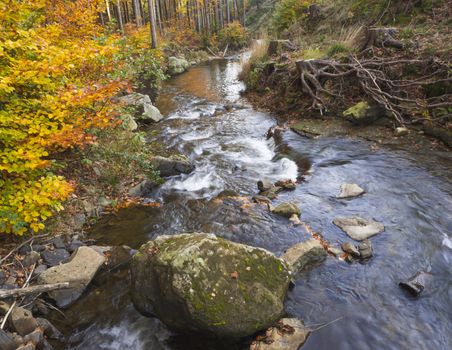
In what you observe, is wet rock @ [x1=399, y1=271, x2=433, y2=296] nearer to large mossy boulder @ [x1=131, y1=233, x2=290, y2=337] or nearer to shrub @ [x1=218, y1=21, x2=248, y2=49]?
large mossy boulder @ [x1=131, y1=233, x2=290, y2=337]

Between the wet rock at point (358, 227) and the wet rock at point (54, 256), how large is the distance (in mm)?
4486

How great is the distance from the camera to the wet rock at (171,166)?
7.86m

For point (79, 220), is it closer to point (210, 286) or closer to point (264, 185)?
point (210, 286)

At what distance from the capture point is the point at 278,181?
7.33 m

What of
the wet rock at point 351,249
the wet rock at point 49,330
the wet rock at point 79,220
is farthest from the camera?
the wet rock at point 79,220

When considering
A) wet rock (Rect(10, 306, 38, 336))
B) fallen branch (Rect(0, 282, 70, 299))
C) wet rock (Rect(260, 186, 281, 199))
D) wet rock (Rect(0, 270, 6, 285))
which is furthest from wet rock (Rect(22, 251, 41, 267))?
wet rock (Rect(260, 186, 281, 199))

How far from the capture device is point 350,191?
646 centimetres

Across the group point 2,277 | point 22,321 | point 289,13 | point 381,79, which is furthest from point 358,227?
point 289,13

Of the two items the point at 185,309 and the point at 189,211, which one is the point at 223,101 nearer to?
the point at 189,211

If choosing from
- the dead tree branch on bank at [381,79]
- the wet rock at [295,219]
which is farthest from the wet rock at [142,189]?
the dead tree branch on bank at [381,79]

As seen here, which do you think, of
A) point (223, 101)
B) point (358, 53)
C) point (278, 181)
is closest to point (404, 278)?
point (278, 181)

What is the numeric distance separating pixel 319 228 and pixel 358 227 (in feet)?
2.09

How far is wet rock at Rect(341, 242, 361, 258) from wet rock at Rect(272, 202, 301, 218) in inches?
45.5

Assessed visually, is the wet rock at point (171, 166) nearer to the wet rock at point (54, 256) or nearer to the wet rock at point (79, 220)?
the wet rock at point (79, 220)
